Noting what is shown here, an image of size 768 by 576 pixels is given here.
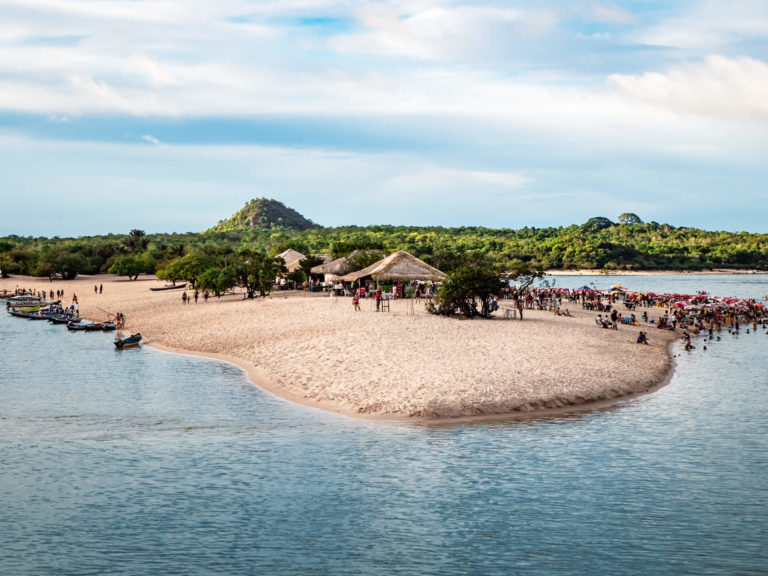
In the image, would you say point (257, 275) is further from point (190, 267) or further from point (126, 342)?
point (126, 342)

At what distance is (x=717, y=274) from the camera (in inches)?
6363

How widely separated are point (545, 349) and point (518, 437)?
10652mm

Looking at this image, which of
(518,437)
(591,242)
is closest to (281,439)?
(518,437)

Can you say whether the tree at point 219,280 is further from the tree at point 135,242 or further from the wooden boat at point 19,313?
the tree at point 135,242

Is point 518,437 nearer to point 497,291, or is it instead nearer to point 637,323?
point 497,291

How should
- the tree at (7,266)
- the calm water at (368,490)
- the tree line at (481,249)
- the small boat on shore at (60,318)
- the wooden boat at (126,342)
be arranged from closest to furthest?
1. the calm water at (368,490)
2. the wooden boat at (126,342)
3. the small boat on shore at (60,318)
4. the tree at (7,266)
5. the tree line at (481,249)

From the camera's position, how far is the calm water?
36.0 feet

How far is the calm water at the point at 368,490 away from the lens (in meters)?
11.0

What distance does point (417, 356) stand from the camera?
25422 millimetres

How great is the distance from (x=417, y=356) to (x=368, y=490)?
11.8m

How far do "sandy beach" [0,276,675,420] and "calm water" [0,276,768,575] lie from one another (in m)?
1.37

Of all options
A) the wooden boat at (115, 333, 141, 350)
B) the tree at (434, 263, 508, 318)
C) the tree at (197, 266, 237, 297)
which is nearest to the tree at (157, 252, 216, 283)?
the tree at (197, 266, 237, 297)

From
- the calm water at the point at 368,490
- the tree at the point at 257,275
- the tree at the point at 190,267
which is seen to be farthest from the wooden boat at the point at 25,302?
the calm water at the point at 368,490

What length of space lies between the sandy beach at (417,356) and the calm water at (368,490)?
1370mm
